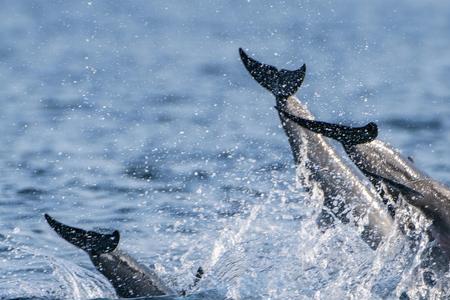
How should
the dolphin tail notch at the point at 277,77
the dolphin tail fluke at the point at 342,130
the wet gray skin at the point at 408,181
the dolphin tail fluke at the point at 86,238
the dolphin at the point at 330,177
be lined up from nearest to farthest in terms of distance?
the dolphin tail fluke at the point at 342,130
the wet gray skin at the point at 408,181
the dolphin tail fluke at the point at 86,238
the dolphin at the point at 330,177
the dolphin tail notch at the point at 277,77

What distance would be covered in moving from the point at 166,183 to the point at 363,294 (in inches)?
175

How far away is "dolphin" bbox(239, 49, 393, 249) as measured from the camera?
9.69 meters

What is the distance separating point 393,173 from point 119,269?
2.23 meters

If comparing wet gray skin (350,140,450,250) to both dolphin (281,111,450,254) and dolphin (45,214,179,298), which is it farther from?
A: dolphin (45,214,179,298)

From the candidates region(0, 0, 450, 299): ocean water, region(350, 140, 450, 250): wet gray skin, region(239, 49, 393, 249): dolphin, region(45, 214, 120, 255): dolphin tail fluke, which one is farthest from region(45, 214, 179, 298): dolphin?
region(350, 140, 450, 250): wet gray skin

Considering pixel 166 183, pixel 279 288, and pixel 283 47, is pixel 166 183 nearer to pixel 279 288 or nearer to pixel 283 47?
pixel 279 288

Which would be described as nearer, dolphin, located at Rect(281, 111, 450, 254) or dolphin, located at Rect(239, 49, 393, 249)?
dolphin, located at Rect(281, 111, 450, 254)

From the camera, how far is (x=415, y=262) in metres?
9.13

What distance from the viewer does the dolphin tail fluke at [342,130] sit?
8356 millimetres

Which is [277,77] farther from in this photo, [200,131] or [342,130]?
[200,131]

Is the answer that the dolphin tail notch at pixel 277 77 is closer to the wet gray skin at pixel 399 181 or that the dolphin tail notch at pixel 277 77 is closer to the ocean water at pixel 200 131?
the ocean water at pixel 200 131

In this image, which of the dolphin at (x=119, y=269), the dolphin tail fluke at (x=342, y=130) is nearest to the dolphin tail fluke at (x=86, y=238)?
the dolphin at (x=119, y=269)

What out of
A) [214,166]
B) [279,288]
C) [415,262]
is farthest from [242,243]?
[214,166]

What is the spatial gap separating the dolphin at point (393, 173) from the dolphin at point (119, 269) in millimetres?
1742
